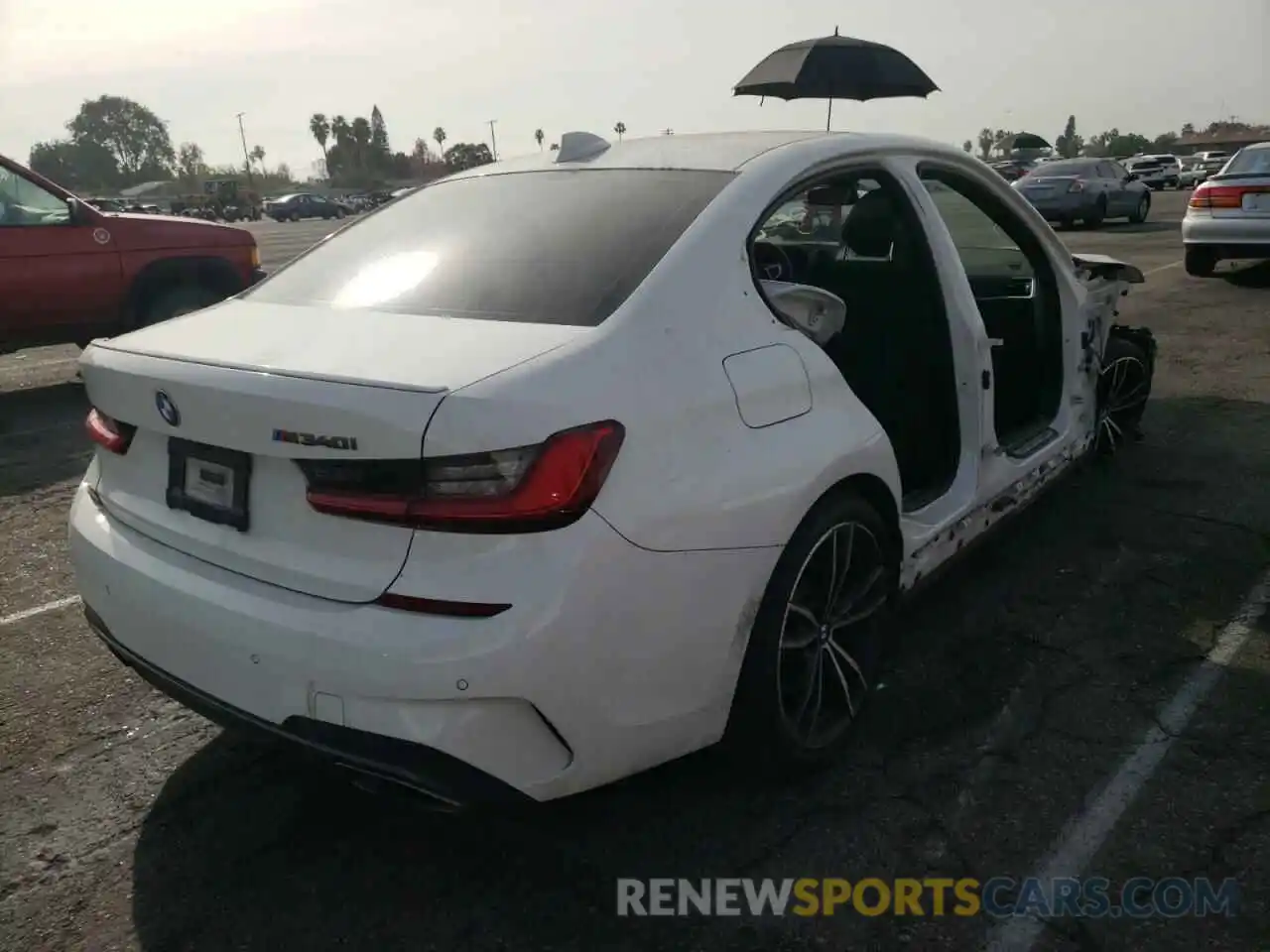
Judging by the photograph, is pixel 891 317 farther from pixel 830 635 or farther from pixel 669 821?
pixel 669 821

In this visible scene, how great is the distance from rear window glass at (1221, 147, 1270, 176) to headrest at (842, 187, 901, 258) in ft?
32.6

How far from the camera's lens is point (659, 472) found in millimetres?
2125

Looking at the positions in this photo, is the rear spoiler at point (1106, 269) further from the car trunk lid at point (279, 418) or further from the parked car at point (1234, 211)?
the parked car at point (1234, 211)

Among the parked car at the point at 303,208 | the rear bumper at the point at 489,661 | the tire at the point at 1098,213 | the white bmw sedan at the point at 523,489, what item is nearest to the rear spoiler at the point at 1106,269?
the white bmw sedan at the point at 523,489

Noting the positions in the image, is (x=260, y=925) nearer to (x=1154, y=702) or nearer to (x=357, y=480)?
(x=357, y=480)

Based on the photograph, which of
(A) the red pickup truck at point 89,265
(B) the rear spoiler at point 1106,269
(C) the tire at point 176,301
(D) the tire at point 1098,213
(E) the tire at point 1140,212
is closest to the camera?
(B) the rear spoiler at point 1106,269

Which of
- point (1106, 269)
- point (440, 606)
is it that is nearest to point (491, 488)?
point (440, 606)

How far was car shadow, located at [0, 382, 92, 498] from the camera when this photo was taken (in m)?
5.64

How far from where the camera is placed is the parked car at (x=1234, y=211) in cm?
1082

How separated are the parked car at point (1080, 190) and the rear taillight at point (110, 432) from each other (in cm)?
2041

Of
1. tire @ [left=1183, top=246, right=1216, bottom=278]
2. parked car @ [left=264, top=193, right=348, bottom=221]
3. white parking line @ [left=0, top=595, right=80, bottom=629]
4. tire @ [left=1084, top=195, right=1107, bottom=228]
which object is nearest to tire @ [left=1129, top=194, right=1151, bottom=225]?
tire @ [left=1084, top=195, right=1107, bottom=228]

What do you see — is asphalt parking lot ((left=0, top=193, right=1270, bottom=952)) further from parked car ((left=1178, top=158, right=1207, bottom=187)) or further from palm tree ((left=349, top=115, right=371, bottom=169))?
palm tree ((left=349, top=115, right=371, bottom=169))

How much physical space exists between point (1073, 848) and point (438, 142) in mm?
152286

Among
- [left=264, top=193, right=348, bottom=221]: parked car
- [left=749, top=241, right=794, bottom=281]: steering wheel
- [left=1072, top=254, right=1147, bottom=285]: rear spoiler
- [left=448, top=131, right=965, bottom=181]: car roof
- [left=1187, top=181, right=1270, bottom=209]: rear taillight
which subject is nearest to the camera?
[left=448, top=131, right=965, bottom=181]: car roof
